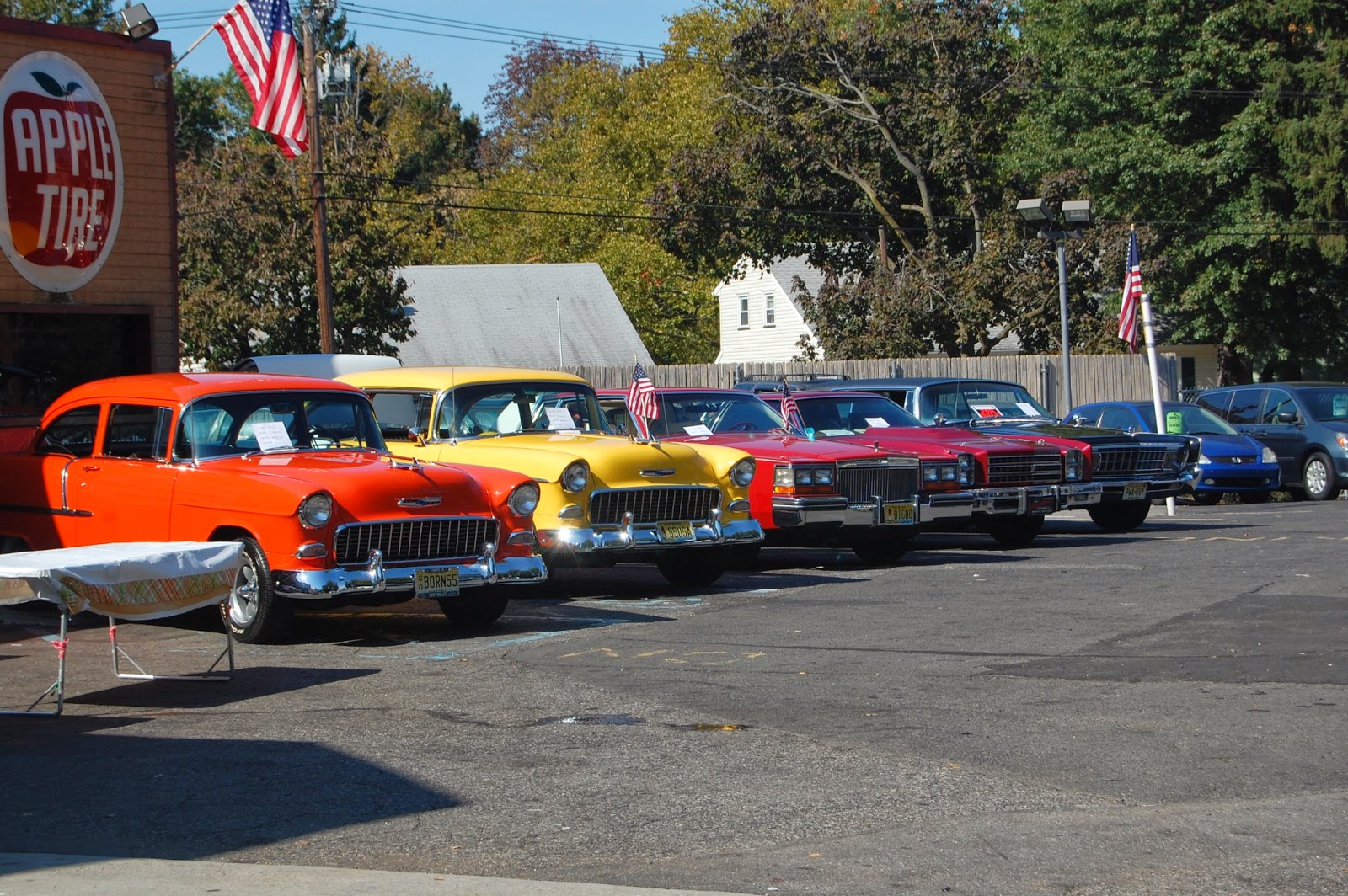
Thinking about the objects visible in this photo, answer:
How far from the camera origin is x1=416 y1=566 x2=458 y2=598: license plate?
10156mm

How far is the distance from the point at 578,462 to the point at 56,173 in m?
7.46

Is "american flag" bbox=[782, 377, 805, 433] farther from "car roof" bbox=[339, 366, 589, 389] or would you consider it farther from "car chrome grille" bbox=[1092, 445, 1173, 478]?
"car chrome grille" bbox=[1092, 445, 1173, 478]

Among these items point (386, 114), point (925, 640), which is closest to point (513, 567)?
point (925, 640)

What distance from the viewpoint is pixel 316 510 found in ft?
32.5

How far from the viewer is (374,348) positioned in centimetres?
3778

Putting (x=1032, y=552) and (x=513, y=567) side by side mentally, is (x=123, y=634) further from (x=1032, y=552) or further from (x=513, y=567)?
(x=1032, y=552)

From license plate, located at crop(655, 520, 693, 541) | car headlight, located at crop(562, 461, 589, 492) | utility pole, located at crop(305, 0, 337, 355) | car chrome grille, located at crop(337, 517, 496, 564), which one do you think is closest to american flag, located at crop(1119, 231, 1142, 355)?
license plate, located at crop(655, 520, 693, 541)

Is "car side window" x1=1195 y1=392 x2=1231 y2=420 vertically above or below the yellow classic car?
above

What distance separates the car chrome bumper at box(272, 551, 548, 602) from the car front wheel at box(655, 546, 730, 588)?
9.57 feet

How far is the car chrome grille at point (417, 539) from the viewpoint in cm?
1009

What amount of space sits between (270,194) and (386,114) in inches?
1633

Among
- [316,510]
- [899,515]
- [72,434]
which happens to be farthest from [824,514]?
[72,434]

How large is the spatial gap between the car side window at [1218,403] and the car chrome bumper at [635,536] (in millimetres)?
14341

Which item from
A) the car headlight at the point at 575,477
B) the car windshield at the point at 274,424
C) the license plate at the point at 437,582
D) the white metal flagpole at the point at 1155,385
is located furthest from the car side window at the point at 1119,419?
the license plate at the point at 437,582
